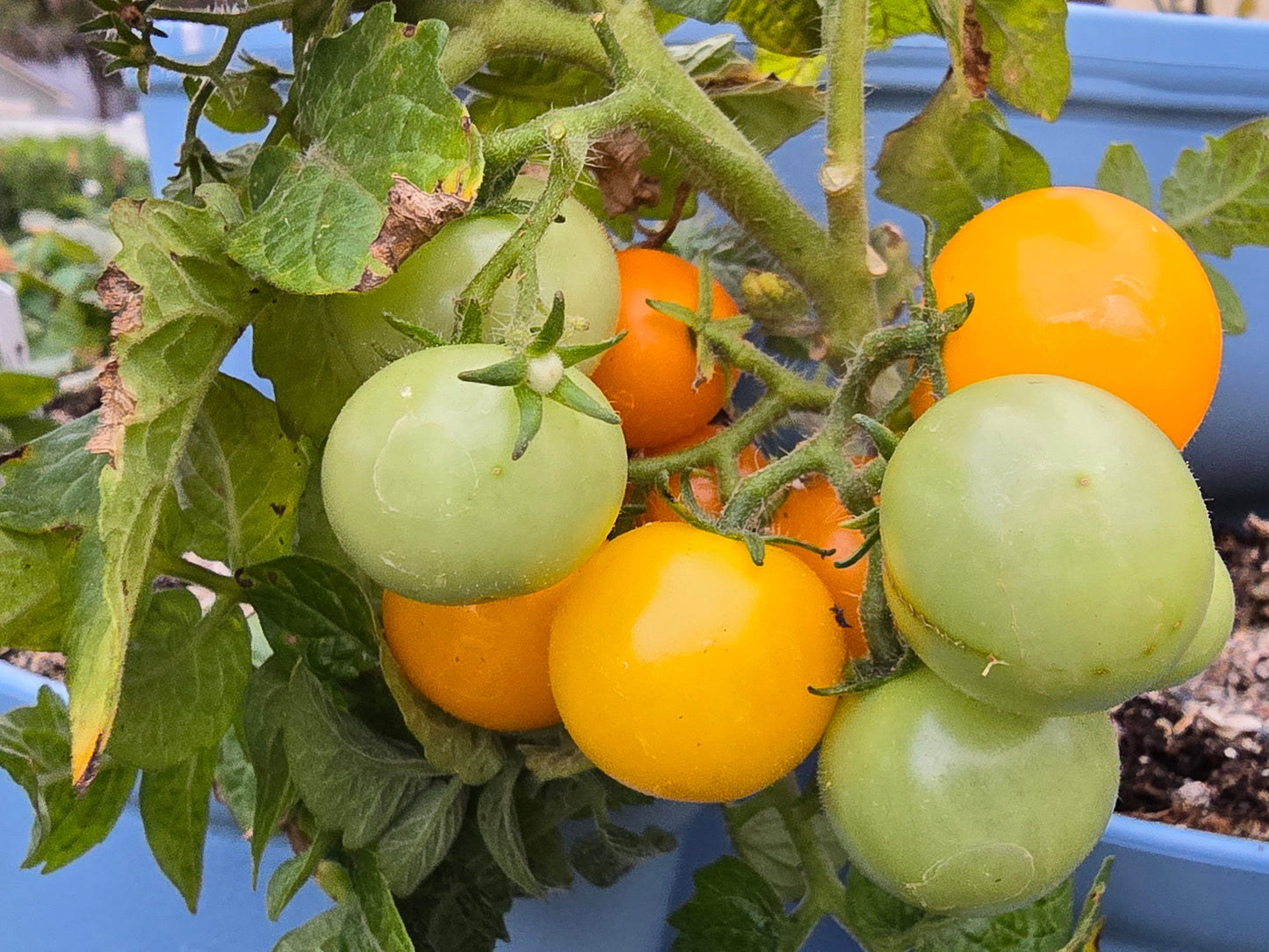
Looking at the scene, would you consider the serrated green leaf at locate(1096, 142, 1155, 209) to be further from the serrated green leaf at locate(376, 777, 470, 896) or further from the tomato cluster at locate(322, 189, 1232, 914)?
the serrated green leaf at locate(376, 777, 470, 896)

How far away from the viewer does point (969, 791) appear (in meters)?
0.29

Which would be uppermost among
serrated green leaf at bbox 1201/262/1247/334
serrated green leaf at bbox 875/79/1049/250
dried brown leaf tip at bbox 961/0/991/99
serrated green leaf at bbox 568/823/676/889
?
dried brown leaf tip at bbox 961/0/991/99

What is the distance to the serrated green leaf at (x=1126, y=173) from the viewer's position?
47cm

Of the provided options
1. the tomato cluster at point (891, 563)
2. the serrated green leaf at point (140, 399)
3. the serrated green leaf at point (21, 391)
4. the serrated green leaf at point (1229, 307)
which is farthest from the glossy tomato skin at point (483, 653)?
the serrated green leaf at point (1229, 307)

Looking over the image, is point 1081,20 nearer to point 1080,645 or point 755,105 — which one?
point 755,105

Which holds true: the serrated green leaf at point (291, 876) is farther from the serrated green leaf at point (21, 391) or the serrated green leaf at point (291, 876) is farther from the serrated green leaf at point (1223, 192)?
the serrated green leaf at point (1223, 192)

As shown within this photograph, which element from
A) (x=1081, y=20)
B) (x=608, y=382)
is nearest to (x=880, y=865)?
(x=608, y=382)

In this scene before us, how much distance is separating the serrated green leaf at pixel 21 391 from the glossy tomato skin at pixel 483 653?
23 cm

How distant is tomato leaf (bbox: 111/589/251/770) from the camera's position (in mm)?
385

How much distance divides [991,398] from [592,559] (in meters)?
0.14

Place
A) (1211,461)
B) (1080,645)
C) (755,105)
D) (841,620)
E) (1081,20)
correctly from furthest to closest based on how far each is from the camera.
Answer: (1211,461) < (1081,20) < (755,105) < (841,620) < (1080,645)

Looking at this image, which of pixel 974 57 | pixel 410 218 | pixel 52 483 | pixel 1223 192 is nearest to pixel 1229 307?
pixel 1223 192

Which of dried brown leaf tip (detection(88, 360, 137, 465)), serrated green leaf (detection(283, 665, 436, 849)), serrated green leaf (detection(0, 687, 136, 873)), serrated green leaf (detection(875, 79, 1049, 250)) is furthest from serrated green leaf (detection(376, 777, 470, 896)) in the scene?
serrated green leaf (detection(875, 79, 1049, 250))

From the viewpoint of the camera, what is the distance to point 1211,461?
777 millimetres
